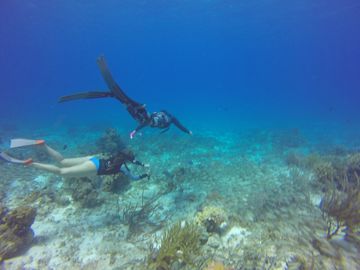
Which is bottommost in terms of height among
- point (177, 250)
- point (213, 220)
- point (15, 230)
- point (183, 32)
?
point (177, 250)

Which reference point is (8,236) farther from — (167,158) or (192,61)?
(192,61)

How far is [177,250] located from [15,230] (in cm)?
397

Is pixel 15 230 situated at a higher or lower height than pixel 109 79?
lower

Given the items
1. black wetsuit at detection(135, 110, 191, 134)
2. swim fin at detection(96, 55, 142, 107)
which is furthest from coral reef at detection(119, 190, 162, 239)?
swim fin at detection(96, 55, 142, 107)

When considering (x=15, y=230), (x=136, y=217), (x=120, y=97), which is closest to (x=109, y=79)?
(x=120, y=97)

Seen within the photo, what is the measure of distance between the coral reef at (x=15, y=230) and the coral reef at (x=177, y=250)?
127 inches

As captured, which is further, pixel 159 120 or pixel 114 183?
pixel 114 183

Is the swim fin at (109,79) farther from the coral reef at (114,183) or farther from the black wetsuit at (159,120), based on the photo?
the coral reef at (114,183)

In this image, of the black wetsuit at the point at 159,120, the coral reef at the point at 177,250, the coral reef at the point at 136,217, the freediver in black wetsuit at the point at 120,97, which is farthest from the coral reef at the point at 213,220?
the black wetsuit at the point at 159,120

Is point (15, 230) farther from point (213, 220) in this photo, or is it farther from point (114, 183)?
point (213, 220)

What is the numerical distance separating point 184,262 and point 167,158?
28.8 ft

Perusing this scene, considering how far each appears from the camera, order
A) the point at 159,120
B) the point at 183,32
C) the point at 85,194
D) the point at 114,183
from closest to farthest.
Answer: the point at 85,194 → the point at 159,120 → the point at 114,183 → the point at 183,32

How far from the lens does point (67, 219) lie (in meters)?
6.73

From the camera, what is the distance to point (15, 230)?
17.5ft
